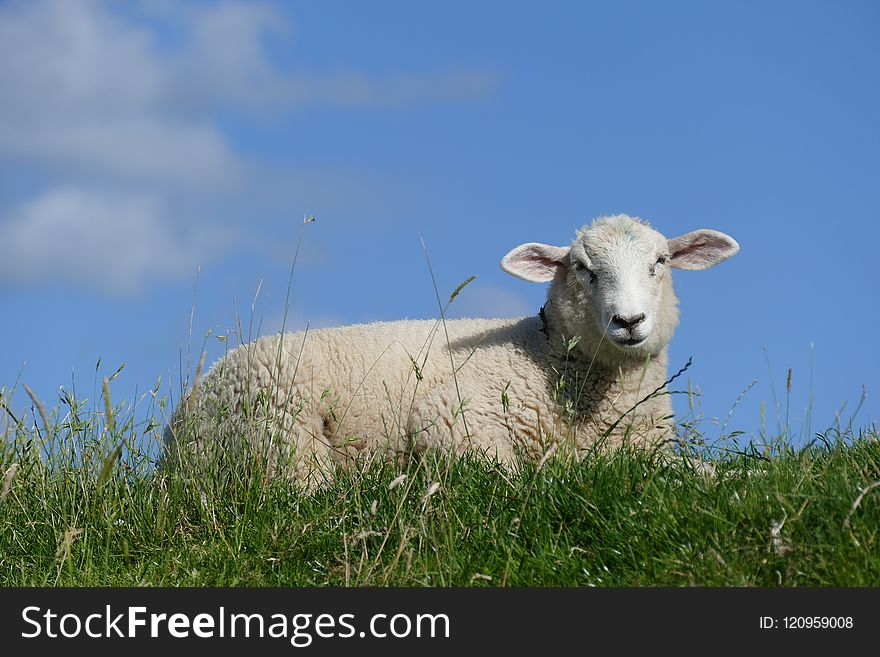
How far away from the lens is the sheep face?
6.70 meters

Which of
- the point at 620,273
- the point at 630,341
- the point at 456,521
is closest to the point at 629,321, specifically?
the point at 630,341

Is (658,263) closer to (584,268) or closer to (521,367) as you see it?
(584,268)

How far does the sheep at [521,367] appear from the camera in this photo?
22.5 ft

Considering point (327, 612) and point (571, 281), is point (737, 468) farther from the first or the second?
point (571, 281)

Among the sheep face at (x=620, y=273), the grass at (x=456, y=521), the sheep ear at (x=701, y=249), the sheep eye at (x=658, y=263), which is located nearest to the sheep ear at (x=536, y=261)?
the sheep face at (x=620, y=273)

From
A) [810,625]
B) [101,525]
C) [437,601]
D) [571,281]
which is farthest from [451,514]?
[571,281]

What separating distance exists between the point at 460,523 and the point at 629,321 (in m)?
2.80

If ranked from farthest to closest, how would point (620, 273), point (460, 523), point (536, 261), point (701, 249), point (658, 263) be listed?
point (701, 249) < point (536, 261) < point (658, 263) < point (620, 273) < point (460, 523)

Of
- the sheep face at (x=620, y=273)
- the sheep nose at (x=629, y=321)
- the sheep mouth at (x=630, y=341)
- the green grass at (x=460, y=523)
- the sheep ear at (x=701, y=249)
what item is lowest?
the green grass at (x=460, y=523)

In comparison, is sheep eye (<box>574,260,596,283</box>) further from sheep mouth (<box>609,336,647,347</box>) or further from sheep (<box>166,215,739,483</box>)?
sheep mouth (<box>609,336,647,347</box>)

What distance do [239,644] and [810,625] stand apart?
6.74 ft

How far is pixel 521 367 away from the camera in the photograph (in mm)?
7156

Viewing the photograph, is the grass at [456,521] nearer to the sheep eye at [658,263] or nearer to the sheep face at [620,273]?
the sheep face at [620,273]

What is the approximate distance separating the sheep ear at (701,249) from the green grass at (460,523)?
276 cm
